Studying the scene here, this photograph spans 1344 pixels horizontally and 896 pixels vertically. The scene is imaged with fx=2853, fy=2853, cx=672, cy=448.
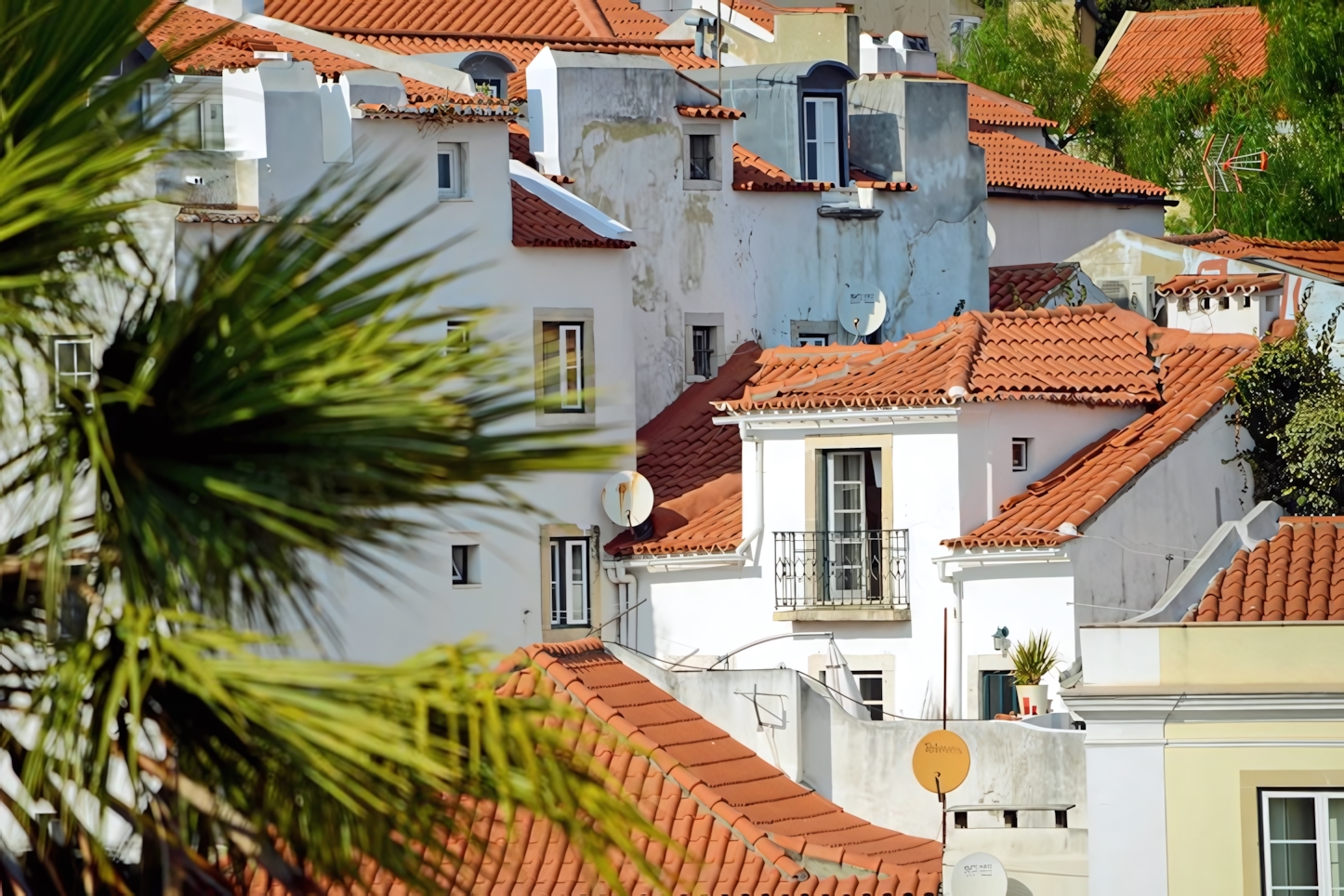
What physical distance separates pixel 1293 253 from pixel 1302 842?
1986cm

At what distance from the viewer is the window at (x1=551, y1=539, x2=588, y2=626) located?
35281mm

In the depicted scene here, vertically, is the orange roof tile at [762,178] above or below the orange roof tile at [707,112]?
below

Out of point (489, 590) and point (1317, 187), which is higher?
point (1317, 187)

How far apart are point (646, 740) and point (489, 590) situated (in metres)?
6.17

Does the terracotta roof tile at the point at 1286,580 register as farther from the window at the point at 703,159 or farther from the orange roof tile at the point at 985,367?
the window at the point at 703,159

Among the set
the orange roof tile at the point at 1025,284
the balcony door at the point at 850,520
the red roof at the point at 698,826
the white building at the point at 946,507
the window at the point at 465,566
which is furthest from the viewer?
the orange roof tile at the point at 1025,284

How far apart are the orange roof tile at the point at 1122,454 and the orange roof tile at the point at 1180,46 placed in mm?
28754

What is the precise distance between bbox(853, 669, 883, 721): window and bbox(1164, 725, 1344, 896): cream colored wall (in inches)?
433

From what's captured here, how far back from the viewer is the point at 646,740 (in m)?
28.9

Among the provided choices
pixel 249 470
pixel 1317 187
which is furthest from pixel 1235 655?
pixel 1317 187

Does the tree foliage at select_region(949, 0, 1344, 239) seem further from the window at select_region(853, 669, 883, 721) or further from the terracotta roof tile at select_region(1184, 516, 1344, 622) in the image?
the terracotta roof tile at select_region(1184, 516, 1344, 622)

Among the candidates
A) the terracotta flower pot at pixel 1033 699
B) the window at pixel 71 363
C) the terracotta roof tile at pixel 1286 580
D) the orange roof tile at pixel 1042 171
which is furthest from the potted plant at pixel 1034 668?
the window at pixel 71 363

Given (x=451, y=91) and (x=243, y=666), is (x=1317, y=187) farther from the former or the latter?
(x=243, y=666)

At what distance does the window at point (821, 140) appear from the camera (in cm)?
4109
